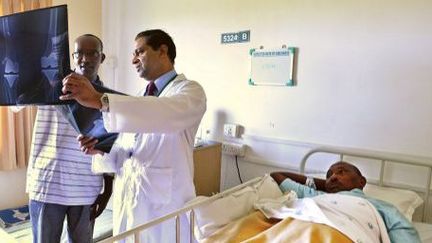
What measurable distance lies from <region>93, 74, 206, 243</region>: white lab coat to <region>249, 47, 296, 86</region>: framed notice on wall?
92 cm

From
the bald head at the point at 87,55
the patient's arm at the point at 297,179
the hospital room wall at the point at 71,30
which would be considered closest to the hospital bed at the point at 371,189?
the patient's arm at the point at 297,179

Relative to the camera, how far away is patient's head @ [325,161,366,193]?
1.50 metres

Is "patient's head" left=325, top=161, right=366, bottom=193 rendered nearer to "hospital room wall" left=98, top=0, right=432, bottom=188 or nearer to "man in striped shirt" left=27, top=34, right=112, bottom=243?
"hospital room wall" left=98, top=0, right=432, bottom=188

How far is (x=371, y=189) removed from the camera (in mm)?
1716

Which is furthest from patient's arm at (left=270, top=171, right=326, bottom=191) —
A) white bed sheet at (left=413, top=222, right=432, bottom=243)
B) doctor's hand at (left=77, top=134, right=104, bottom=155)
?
doctor's hand at (left=77, top=134, right=104, bottom=155)

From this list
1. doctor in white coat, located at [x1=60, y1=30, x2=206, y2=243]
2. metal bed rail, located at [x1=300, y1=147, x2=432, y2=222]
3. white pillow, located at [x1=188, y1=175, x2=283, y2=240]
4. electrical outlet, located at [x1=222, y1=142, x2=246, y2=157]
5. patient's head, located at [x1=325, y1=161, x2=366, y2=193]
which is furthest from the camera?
electrical outlet, located at [x1=222, y1=142, x2=246, y2=157]

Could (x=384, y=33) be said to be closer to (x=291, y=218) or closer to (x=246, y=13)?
(x=246, y=13)

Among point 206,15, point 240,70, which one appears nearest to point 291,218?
point 240,70

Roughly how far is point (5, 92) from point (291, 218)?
3.38 feet

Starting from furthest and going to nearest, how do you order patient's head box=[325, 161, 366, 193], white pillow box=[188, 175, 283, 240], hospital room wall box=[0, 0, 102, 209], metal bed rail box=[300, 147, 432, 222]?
hospital room wall box=[0, 0, 102, 209]
metal bed rail box=[300, 147, 432, 222]
patient's head box=[325, 161, 366, 193]
white pillow box=[188, 175, 283, 240]

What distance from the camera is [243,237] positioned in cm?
108

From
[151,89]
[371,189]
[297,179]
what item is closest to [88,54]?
[151,89]

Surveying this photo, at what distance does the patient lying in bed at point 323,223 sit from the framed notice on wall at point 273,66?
1019 millimetres

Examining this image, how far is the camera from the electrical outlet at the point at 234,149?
7.61ft
